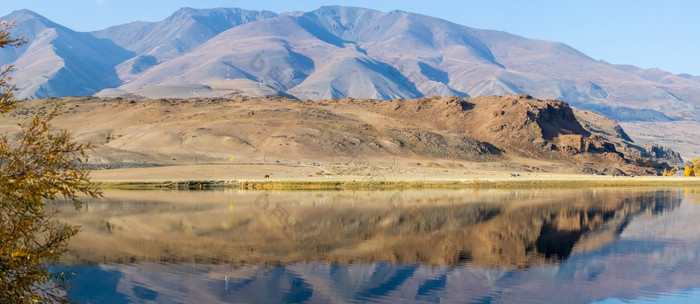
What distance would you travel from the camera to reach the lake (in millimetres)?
26297

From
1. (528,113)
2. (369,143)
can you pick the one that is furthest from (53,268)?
(528,113)

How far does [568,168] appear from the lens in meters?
124

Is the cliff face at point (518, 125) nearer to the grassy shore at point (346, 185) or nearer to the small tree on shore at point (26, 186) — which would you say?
the grassy shore at point (346, 185)

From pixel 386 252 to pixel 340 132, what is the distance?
330 feet

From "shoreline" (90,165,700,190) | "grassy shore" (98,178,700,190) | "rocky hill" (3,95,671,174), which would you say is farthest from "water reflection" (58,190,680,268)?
"rocky hill" (3,95,671,174)

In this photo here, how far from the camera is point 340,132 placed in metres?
135

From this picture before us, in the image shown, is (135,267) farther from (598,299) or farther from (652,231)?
(652,231)

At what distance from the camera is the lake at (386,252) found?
86.3 feet

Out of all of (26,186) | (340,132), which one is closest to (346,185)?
(340,132)

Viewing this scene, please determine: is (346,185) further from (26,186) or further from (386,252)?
(26,186)

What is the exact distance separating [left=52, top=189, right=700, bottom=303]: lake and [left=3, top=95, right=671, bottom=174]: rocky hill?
171 ft

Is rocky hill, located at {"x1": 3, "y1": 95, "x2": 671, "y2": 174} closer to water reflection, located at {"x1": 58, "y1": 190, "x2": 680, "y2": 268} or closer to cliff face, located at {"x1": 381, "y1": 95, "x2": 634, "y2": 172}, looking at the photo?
cliff face, located at {"x1": 381, "y1": 95, "x2": 634, "y2": 172}

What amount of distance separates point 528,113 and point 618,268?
120470 mm

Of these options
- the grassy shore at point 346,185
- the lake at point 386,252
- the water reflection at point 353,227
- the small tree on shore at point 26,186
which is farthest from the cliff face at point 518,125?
the small tree on shore at point 26,186
